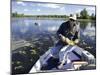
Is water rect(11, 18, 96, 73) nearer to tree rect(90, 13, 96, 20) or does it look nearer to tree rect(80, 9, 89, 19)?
tree rect(80, 9, 89, 19)

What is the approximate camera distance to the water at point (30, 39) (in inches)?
78.6

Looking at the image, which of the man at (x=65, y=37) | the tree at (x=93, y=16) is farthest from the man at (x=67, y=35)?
the tree at (x=93, y=16)

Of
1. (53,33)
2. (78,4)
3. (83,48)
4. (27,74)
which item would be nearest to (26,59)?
(27,74)

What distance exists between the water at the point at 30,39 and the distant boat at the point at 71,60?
5 cm

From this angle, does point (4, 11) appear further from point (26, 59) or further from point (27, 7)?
point (26, 59)

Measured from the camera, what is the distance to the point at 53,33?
6.98 feet

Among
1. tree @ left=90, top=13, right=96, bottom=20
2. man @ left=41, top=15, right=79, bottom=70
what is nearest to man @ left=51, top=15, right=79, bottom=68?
man @ left=41, top=15, right=79, bottom=70

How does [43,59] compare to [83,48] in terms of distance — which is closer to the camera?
[43,59]

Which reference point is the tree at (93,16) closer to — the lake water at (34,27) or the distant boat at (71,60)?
the lake water at (34,27)

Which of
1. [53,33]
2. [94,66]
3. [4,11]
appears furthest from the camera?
[94,66]

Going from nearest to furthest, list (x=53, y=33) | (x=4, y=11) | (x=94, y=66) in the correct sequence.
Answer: (x=4, y=11), (x=53, y=33), (x=94, y=66)

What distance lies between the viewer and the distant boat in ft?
6.81

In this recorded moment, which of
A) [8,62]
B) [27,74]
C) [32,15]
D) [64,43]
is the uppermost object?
[32,15]

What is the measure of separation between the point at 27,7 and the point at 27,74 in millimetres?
634
